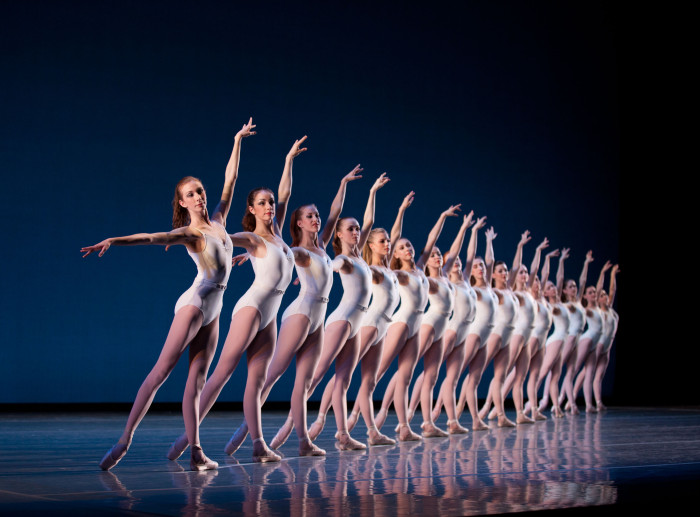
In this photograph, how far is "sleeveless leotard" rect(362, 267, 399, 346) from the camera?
646 cm

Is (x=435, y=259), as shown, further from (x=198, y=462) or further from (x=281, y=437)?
(x=198, y=462)

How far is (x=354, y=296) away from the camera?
6.06 meters

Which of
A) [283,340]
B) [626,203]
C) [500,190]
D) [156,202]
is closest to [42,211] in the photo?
[156,202]

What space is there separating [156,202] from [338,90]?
273 cm

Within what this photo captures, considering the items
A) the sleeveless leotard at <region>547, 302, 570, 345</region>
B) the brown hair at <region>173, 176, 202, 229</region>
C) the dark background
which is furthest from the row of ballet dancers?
the dark background

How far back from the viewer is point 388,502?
3447mm

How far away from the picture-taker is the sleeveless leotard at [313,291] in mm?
5508

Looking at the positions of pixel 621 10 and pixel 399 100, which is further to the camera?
pixel 621 10

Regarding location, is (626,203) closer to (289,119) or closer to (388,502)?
(289,119)

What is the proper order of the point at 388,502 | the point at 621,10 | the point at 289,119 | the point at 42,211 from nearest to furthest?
the point at 388,502 < the point at 42,211 < the point at 289,119 < the point at 621,10

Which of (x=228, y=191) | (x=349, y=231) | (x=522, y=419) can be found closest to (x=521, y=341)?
(x=522, y=419)

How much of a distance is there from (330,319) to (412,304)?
1.07m

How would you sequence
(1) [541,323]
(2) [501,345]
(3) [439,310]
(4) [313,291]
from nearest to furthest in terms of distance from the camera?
1. (4) [313,291]
2. (3) [439,310]
3. (2) [501,345]
4. (1) [541,323]

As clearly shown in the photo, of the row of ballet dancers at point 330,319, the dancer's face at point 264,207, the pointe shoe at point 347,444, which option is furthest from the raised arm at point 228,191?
the pointe shoe at point 347,444
